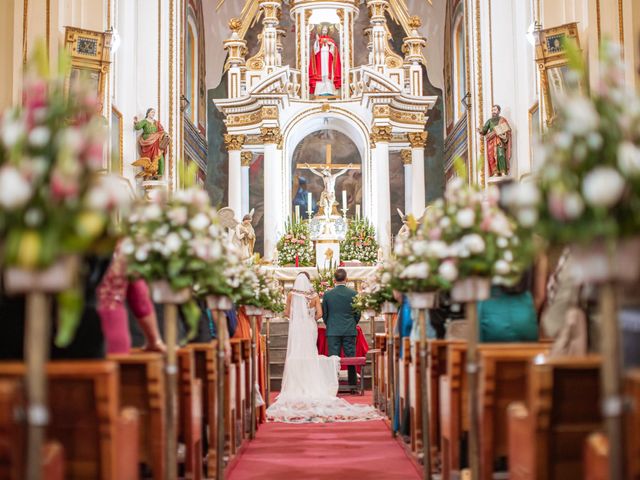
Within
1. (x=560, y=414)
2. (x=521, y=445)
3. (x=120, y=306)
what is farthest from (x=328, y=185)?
(x=560, y=414)

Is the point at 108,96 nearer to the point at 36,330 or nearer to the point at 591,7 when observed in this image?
the point at 591,7

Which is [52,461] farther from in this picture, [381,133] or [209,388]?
[381,133]

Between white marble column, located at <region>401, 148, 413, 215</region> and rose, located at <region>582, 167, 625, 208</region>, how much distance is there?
20.6 metres

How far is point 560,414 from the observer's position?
371cm

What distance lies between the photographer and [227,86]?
25.6m

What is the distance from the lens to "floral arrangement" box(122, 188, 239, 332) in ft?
15.1

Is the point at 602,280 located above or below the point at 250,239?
below

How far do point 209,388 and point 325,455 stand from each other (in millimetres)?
2034

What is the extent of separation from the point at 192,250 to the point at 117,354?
706 millimetres

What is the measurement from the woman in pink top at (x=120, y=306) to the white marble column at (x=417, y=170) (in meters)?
18.2

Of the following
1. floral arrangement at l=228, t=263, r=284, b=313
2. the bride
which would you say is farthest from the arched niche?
floral arrangement at l=228, t=263, r=284, b=313

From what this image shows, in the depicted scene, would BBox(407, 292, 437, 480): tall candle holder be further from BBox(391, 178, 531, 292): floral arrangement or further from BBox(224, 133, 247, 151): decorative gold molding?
BBox(224, 133, 247, 151): decorative gold molding

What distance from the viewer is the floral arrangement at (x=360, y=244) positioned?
837 inches

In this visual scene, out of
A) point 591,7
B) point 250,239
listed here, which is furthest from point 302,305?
point 250,239
